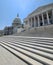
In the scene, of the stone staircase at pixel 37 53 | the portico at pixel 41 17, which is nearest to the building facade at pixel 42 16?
the portico at pixel 41 17

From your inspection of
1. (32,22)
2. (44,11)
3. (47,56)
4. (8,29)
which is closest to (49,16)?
(44,11)

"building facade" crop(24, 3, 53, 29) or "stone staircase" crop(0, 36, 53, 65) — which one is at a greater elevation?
"building facade" crop(24, 3, 53, 29)

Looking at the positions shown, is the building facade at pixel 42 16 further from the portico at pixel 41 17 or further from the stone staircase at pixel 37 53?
the stone staircase at pixel 37 53

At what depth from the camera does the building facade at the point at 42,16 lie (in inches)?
1213

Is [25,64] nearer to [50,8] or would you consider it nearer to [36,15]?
[50,8]

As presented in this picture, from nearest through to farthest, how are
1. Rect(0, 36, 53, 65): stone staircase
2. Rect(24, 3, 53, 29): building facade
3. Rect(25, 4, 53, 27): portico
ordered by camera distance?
Rect(0, 36, 53, 65): stone staircase, Rect(24, 3, 53, 29): building facade, Rect(25, 4, 53, 27): portico

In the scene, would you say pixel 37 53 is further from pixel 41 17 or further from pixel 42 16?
pixel 41 17

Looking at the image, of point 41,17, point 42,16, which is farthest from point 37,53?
point 41,17

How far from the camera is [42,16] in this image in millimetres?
33000

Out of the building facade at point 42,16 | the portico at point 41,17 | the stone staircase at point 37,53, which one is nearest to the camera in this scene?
the stone staircase at point 37,53

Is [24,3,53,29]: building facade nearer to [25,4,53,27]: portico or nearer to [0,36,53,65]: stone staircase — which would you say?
[25,4,53,27]: portico

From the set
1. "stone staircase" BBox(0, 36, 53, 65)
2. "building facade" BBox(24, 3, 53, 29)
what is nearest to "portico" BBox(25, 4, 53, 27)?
"building facade" BBox(24, 3, 53, 29)

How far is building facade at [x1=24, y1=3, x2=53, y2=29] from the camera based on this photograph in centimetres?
3082

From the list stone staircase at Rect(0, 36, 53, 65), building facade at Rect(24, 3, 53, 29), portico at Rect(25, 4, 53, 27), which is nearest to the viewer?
stone staircase at Rect(0, 36, 53, 65)
